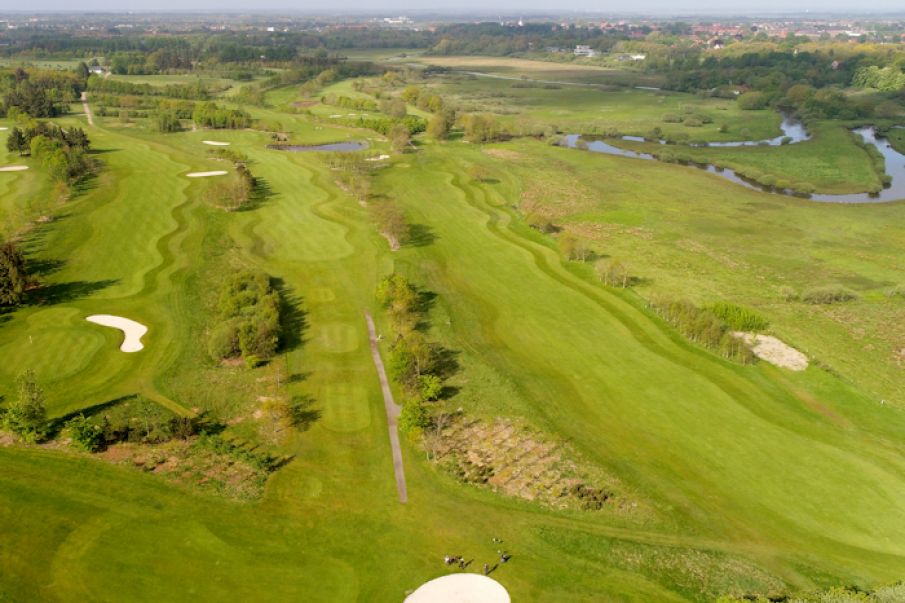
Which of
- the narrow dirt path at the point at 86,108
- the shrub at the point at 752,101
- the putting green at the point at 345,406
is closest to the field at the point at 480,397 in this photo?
the putting green at the point at 345,406

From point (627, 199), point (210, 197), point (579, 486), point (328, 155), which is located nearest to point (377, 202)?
point (210, 197)

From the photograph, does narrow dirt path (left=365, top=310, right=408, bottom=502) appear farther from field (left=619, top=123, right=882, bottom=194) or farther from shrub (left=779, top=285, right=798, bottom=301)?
field (left=619, top=123, right=882, bottom=194)

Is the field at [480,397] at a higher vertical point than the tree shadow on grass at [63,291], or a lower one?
lower

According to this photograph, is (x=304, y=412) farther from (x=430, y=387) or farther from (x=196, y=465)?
(x=430, y=387)

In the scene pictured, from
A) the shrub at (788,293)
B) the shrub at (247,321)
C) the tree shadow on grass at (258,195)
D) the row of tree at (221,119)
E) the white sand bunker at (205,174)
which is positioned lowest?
the shrub at (788,293)

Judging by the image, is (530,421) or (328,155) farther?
(328,155)

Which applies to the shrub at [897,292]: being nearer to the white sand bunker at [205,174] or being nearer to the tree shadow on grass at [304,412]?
the tree shadow on grass at [304,412]

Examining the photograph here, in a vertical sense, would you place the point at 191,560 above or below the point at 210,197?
below

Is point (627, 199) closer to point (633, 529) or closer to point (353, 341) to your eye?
point (353, 341)
